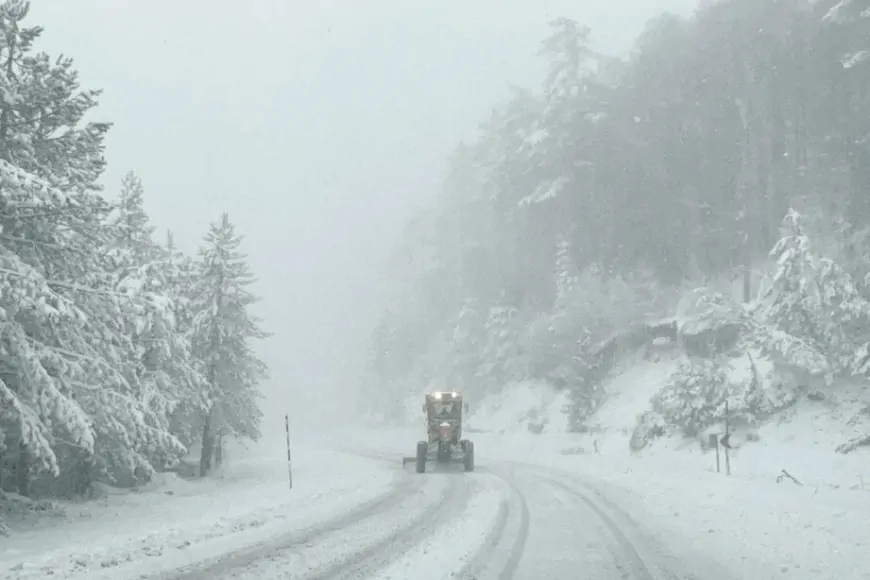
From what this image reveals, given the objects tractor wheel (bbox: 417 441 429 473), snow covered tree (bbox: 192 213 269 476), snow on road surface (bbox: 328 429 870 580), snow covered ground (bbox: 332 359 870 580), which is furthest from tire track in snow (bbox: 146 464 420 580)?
snow covered tree (bbox: 192 213 269 476)

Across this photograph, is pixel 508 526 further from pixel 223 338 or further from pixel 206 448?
pixel 206 448

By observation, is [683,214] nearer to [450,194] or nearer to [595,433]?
[595,433]

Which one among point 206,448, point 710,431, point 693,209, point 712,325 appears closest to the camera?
point 710,431

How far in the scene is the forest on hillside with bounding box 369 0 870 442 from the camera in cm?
2489

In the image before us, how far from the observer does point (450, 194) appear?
72375mm

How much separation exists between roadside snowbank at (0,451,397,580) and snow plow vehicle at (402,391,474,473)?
1.77 m

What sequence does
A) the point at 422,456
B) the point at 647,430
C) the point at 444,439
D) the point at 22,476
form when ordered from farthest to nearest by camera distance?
the point at 647,430
the point at 444,439
the point at 422,456
the point at 22,476

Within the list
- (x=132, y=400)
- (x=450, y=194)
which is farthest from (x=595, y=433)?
(x=450, y=194)

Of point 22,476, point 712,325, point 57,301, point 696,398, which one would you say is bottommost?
point 22,476

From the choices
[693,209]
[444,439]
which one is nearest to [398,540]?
[444,439]

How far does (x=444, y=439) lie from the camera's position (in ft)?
78.5

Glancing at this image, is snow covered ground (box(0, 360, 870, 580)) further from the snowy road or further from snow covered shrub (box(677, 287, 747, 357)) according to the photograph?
snow covered shrub (box(677, 287, 747, 357))

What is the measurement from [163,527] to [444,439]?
1311cm

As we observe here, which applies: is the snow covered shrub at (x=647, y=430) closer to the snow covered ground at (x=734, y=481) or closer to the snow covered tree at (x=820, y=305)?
the snow covered ground at (x=734, y=481)
